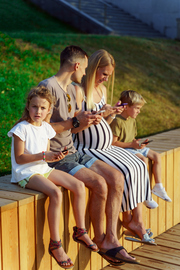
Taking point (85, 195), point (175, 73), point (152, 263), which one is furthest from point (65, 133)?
point (175, 73)

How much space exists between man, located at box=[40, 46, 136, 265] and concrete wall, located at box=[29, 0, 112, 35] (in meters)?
12.1

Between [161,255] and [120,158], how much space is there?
1.04 metres

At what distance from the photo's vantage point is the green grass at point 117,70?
553 cm

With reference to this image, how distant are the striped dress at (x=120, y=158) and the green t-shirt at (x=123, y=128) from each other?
0.79 feet

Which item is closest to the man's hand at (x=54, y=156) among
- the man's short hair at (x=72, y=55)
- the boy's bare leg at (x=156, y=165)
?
the man's short hair at (x=72, y=55)

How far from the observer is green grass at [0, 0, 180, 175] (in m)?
5.53

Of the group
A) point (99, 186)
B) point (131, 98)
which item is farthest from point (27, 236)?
point (131, 98)

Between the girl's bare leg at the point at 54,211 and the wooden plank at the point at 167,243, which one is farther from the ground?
the girl's bare leg at the point at 54,211

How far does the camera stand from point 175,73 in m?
9.95

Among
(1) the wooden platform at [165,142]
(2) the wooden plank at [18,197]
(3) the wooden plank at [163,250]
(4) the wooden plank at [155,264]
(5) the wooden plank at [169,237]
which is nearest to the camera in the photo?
(2) the wooden plank at [18,197]

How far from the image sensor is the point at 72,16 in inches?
619

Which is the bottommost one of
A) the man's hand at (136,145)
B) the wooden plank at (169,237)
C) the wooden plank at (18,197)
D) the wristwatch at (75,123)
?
the wooden plank at (169,237)

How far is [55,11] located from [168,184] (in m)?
13.4

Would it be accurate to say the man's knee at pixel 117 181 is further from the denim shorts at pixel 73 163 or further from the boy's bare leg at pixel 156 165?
the boy's bare leg at pixel 156 165
